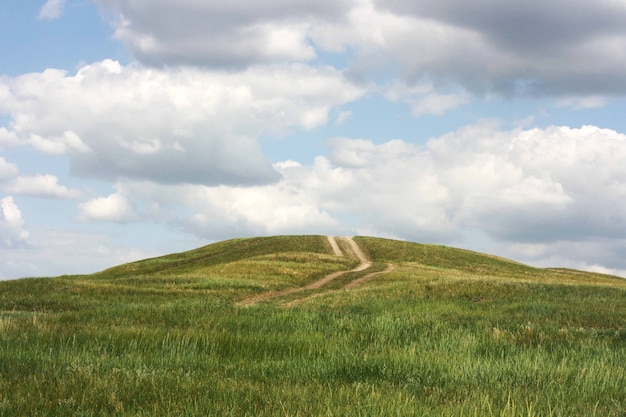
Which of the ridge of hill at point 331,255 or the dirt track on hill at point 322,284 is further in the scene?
the ridge of hill at point 331,255

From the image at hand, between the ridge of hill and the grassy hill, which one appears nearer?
the grassy hill

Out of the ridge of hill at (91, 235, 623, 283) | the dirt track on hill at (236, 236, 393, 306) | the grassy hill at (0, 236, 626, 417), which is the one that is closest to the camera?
the grassy hill at (0, 236, 626, 417)

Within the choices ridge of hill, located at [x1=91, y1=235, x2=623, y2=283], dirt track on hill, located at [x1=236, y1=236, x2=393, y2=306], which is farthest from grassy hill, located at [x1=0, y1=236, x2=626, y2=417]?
ridge of hill, located at [x1=91, y1=235, x2=623, y2=283]

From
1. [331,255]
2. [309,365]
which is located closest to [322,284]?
[331,255]

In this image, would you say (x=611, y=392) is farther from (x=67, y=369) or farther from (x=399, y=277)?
(x=399, y=277)

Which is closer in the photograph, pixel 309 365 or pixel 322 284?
pixel 309 365

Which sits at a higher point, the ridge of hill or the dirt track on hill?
the ridge of hill

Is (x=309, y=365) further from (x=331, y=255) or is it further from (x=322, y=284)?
(x=331, y=255)

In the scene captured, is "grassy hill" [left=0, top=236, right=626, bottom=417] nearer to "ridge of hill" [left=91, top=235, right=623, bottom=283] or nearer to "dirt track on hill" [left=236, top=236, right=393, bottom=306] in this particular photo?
"dirt track on hill" [left=236, top=236, right=393, bottom=306]

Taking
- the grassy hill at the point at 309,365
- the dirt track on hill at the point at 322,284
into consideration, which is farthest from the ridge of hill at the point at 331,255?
the grassy hill at the point at 309,365

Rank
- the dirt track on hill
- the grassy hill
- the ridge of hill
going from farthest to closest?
the ridge of hill < the dirt track on hill < the grassy hill

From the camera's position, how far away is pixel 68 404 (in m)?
5.23

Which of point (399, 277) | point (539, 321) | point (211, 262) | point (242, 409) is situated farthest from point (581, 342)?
point (211, 262)

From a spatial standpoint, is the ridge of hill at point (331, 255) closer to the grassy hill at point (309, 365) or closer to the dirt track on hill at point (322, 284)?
the dirt track on hill at point (322, 284)
